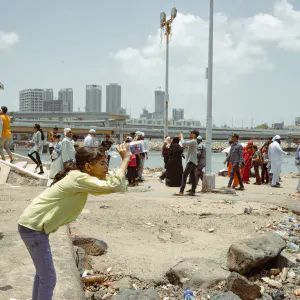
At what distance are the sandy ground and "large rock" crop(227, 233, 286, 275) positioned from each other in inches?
12.6

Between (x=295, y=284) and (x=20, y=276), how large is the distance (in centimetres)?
309

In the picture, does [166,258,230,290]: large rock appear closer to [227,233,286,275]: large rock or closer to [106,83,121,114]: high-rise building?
[227,233,286,275]: large rock

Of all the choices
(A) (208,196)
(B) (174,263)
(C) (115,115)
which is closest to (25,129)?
(C) (115,115)

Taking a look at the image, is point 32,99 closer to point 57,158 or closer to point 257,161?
point 257,161

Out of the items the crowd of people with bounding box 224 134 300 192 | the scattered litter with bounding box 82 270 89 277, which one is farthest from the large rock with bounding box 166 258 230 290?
the crowd of people with bounding box 224 134 300 192

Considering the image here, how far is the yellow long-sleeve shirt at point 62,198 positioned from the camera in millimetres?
2545

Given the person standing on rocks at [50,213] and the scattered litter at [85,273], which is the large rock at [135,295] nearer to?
the scattered litter at [85,273]

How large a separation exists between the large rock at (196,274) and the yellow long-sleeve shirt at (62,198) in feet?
7.41

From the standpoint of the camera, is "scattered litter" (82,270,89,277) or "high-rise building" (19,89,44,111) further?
"high-rise building" (19,89,44,111)

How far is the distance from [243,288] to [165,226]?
258 centimetres

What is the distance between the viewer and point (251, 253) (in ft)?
15.3

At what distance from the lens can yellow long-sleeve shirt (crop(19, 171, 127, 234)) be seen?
8.35 ft

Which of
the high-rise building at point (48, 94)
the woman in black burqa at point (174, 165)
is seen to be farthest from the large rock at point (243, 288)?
the high-rise building at point (48, 94)

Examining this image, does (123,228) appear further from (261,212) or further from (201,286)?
(261,212)
